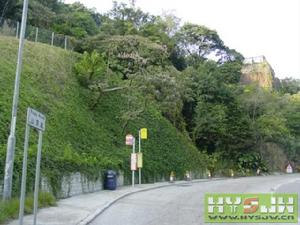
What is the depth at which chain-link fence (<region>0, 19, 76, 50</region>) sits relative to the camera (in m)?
33.7

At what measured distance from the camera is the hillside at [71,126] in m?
19.1

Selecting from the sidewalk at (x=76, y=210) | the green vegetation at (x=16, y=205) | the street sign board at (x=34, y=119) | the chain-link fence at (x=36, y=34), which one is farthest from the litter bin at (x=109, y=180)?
the chain-link fence at (x=36, y=34)

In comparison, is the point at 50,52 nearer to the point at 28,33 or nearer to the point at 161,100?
the point at 28,33

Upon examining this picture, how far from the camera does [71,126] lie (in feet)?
81.4

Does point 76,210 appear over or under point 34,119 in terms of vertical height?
under

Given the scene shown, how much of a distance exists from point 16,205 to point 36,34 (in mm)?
24144

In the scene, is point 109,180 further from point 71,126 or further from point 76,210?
point 76,210

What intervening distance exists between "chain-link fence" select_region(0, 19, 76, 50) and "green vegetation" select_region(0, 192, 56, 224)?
20706 mm

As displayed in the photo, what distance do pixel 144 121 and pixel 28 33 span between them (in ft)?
36.8

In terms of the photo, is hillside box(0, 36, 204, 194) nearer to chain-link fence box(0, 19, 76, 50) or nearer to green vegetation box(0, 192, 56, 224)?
green vegetation box(0, 192, 56, 224)

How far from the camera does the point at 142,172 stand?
95.7 ft

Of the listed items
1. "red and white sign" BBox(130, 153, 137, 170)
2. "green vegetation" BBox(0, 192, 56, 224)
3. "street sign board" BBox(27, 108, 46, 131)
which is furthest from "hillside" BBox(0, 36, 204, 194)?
"street sign board" BBox(27, 108, 46, 131)

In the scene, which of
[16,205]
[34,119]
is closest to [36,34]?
[16,205]

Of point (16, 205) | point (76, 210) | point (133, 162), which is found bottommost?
point (76, 210)
